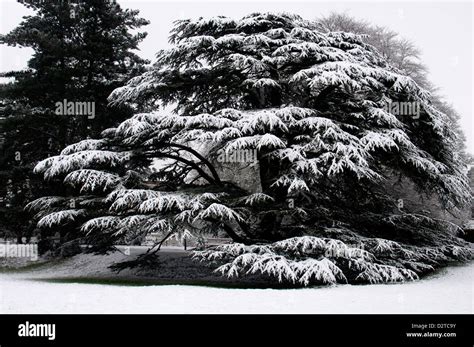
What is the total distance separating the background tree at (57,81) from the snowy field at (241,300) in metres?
8.81

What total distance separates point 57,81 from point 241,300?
13241 millimetres

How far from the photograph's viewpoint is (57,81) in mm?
17203

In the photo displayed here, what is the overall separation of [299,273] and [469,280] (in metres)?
3.90

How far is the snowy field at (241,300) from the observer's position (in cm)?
682

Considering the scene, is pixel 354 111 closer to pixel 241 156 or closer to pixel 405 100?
pixel 405 100

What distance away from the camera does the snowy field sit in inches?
269

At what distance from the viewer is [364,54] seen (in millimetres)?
13422
